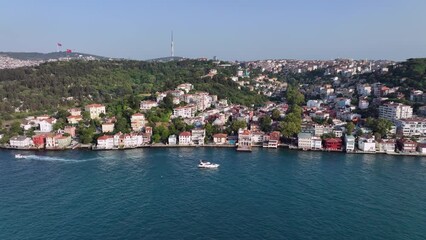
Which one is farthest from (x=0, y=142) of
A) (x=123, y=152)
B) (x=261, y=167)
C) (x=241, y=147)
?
(x=261, y=167)

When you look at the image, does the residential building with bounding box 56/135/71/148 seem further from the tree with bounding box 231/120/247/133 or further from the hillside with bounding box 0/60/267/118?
the tree with bounding box 231/120/247/133

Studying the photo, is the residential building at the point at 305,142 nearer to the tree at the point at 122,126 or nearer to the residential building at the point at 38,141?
the tree at the point at 122,126

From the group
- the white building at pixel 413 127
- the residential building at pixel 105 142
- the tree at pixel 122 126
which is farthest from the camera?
the tree at pixel 122 126

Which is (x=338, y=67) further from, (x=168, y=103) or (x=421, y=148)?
(x=421, y=148)

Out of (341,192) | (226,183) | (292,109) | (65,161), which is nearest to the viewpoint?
(341,192)

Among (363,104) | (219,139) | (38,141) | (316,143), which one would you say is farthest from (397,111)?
(38,141)

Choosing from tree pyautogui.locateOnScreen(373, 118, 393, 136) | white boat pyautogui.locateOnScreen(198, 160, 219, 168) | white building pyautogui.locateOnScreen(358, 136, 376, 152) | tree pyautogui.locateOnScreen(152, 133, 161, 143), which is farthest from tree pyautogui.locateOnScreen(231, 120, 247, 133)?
tree pyautogui.locateOnScreen(373, 118, 393, 136)

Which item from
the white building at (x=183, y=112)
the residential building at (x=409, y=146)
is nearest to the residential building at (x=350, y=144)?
the residential building at (x=409, y=146)

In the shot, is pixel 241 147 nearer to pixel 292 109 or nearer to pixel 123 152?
pixel 123 152
